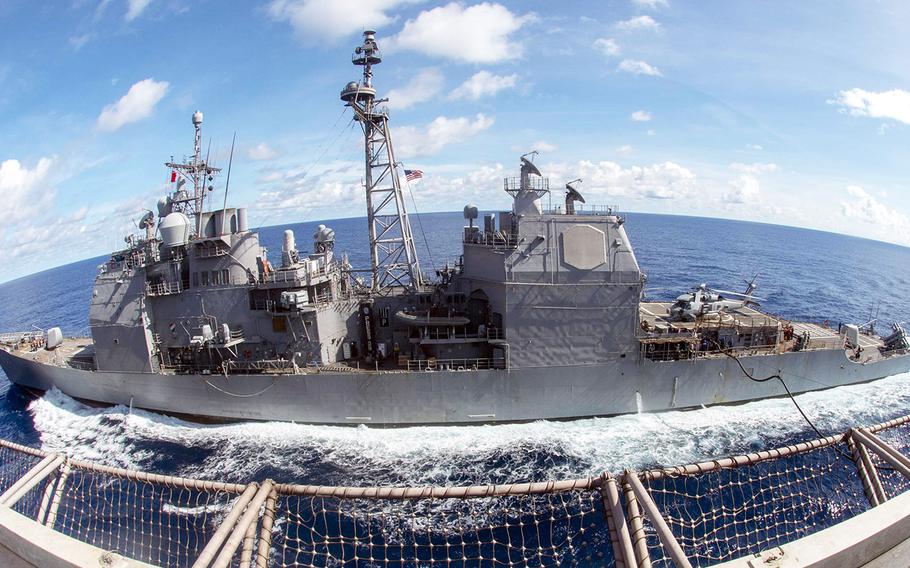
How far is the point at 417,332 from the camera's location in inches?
833

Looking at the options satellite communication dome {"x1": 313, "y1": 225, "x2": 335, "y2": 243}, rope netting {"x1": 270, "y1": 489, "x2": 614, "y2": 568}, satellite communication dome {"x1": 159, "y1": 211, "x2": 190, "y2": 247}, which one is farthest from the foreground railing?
satellite communication dome {"x1": 313, "y1": 225, "x2": 335, "y2": 243}

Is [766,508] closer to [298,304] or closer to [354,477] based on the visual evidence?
[354,477]

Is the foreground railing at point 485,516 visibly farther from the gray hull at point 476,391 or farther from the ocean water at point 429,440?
the gray hull at point 476,391

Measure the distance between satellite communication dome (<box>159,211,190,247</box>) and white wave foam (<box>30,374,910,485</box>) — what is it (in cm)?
791

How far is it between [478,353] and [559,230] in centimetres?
597

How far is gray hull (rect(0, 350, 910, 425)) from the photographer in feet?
62.5

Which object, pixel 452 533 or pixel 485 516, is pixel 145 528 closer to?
pixel 452 533

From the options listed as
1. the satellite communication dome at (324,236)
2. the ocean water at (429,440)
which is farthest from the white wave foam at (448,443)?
the satellite communication dome at (324,236)

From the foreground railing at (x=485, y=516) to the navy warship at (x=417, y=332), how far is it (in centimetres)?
428

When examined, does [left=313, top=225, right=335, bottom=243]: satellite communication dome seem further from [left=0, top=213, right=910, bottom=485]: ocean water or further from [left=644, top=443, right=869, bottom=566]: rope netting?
[left=644, top=443, right=869, bottom=566]: rope netting

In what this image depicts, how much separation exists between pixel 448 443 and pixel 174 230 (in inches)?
584

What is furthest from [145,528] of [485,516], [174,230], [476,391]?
[174,230]

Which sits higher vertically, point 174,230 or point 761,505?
point 174,230

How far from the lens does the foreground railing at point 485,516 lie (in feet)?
15.0
